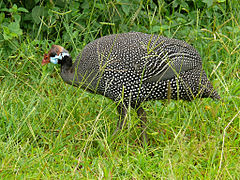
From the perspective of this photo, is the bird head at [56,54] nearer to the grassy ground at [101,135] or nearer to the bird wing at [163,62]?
the grassy ground at [101,135]

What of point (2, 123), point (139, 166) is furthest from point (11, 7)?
point (139, 166)

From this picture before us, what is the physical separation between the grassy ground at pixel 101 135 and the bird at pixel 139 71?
5.5 inches

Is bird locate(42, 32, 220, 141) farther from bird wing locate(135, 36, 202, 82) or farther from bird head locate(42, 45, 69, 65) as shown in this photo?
bird head locate(42, 45, 69, 65)

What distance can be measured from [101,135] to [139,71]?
1.89 feet

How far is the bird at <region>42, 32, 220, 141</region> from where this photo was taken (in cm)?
330

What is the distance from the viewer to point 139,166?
307 cm

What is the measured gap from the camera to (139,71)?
3303mm

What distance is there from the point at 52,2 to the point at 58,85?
76 cm

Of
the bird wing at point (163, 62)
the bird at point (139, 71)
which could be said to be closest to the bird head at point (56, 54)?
the bird at point (139, 71)

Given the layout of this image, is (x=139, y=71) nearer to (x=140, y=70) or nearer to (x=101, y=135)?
(x=140, y=70)

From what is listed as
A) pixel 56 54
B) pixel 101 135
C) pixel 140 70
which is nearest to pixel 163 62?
pixel 140 70

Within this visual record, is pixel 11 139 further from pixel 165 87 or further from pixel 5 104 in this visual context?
pixel 165 87

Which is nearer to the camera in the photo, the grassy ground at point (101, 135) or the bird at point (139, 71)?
the grassy ground at point (101, 135)

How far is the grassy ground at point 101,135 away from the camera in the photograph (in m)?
2.84
